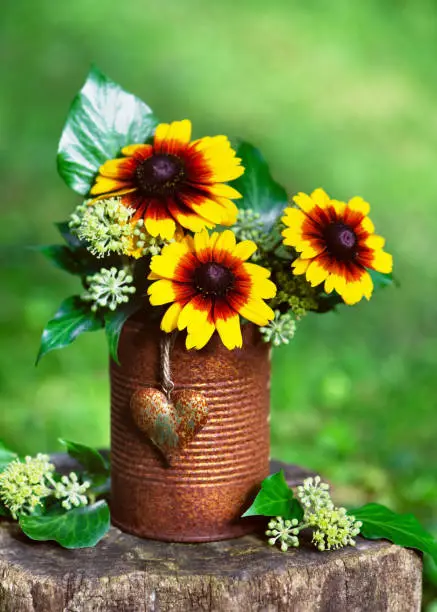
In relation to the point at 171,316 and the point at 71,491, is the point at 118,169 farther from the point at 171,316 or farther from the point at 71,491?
the point at 71,491

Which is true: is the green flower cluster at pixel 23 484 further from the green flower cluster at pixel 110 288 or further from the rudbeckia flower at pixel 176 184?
the rudbeckia flower at pixel 176 184

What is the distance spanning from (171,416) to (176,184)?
1.46ft

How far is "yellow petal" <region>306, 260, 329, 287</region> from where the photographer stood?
1758 mm

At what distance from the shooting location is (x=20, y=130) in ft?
23.1

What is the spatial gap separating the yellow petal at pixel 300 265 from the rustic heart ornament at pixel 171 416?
0.31 meters

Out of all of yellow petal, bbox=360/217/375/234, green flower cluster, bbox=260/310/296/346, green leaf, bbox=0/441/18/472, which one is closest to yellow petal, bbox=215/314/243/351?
green flower cluster, bbox=260/310/296/346

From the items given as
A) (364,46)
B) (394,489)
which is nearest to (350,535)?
(394,489)

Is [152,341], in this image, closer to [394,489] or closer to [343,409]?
[394,489]

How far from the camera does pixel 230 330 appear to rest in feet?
5.73

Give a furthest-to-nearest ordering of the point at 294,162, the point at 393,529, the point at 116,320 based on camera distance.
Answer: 1. the point at 294,162
2. the point at 393,529
3. the point at 116,320

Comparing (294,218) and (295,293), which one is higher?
(294,218)

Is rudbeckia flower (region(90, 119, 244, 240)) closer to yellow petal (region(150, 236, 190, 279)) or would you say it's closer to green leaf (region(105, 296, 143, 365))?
yellow petal (region(150, 236, 190, 279))

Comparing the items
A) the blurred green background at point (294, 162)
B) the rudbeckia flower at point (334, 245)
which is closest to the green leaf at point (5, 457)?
the rudbeckia flower at point (334, 245)

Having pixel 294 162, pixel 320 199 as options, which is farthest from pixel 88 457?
pixel 294 162
